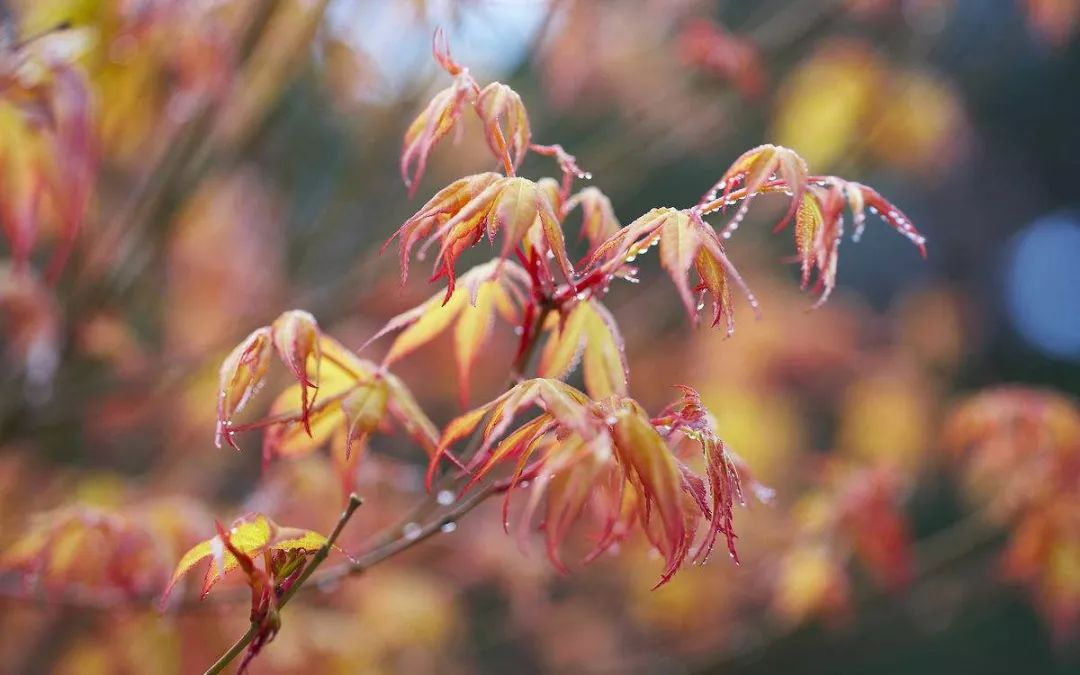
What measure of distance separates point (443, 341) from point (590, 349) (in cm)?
145

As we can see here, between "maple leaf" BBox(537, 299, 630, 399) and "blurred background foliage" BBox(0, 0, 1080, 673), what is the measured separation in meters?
0.33

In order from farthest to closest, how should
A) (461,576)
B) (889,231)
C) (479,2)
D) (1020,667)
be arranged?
(889,231) → (1020,667) → (461,576) → (479,2)

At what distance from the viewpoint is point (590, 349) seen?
69cm

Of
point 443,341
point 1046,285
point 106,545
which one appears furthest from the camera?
point 1046,285

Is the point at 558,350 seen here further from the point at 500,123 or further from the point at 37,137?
the point at 37,137

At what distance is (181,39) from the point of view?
1223 millimetres

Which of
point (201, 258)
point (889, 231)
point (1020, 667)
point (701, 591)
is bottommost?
point (1020, 667)

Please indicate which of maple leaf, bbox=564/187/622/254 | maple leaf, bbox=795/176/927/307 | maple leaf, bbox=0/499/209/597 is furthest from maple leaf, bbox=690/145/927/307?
maple leaf, bbox=0/499/209/597

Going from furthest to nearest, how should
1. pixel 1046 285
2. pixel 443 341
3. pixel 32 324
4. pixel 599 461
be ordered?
pixel 1046 285 < pixel 443 341 < pixel 32 324 < pixel 599 461

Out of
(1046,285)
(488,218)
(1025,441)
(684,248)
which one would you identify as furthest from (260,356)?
(1046,285)

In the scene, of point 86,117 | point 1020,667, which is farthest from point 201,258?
point 1020,667

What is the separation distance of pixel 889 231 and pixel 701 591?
252cm

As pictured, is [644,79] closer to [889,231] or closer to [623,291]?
[623,291]

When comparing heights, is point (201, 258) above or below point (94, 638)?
above
